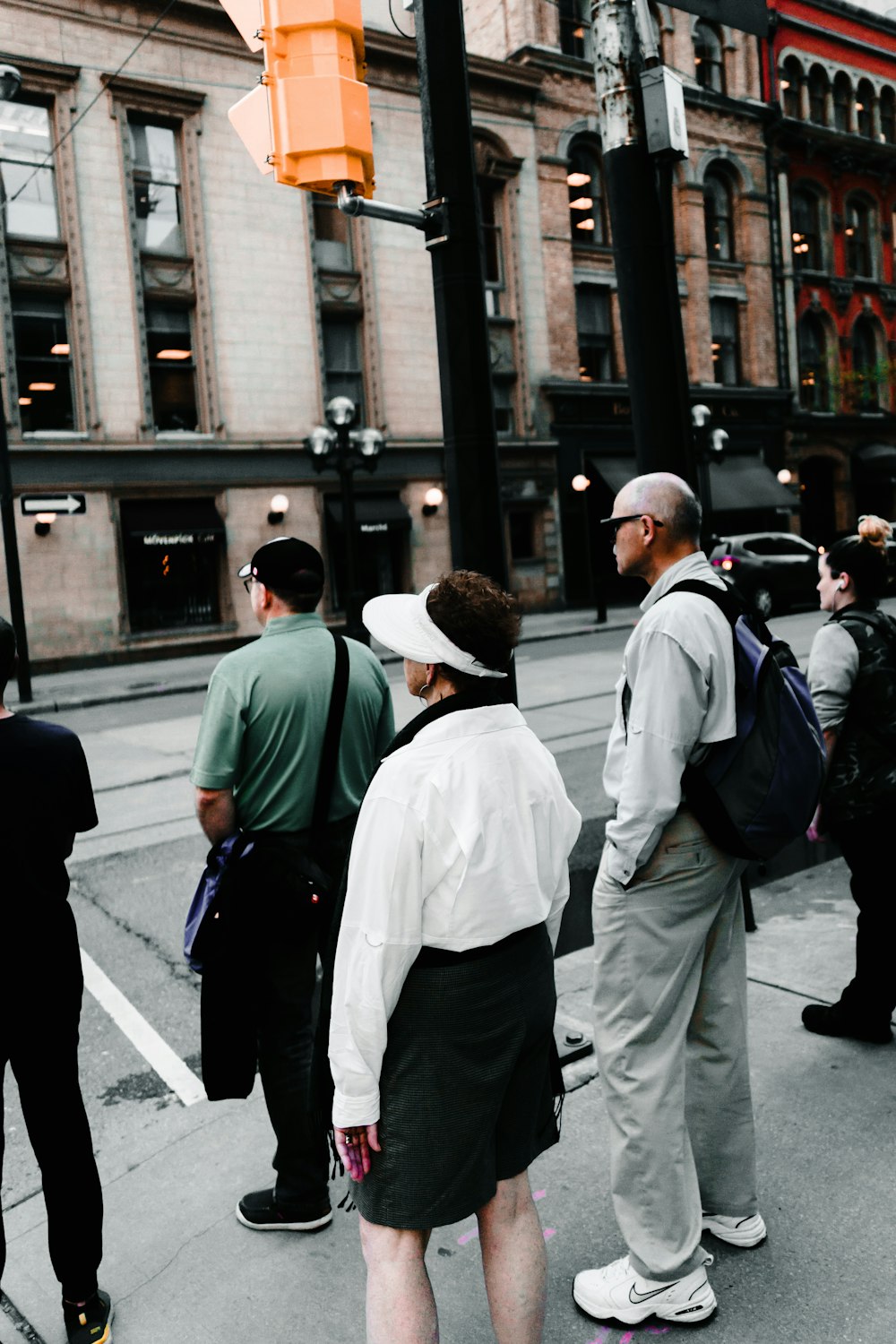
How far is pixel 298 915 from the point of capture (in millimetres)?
2875

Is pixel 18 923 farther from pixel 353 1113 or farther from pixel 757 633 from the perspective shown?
pixel 757 633

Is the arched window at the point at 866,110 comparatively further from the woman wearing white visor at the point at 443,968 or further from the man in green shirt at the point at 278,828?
the woman wearing white visor at the point at 443,968

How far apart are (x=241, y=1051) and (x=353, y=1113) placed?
104 cm

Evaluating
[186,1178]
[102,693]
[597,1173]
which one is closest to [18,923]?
[186,1178]

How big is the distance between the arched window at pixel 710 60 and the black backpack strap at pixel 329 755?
32.9 meters

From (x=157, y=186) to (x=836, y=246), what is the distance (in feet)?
72.7

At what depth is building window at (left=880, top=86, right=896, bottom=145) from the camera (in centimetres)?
3453

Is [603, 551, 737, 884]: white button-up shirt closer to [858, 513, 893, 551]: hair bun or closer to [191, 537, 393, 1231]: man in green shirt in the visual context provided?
[191, 537, 393, 1231]: man in green shirt

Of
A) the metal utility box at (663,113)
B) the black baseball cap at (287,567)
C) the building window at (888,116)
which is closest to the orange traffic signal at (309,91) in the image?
the black baseball cap at (287,567)

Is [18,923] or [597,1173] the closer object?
[18,923]

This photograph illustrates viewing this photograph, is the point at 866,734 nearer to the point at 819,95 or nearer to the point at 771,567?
the point at 771,567

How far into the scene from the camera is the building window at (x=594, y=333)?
28172mm

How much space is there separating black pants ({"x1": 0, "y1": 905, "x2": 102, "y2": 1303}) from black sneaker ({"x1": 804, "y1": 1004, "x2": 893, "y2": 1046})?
8.26ft

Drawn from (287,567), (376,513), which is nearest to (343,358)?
(376,513)
